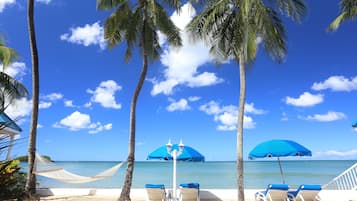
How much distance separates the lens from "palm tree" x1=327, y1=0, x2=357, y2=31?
10.8 m

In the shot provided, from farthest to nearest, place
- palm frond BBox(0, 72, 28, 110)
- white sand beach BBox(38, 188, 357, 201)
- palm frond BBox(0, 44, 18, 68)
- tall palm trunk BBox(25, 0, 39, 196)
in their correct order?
palm frond BBox(0, 72, 28, 110), palm frond BBox(0, 44, 18, 68), white sand beach BBox(38, 188, 357, 201), tall palm trunk BBox(25, 0, 39, 196)

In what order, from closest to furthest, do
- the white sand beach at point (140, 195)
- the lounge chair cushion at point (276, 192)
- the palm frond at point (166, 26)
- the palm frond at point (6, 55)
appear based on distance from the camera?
the lounge chair cushion at point (276, 192) → the white sand beach at point (140, 195) → the palm frond at point (166, 26) → the palm frond at point (6, 55)

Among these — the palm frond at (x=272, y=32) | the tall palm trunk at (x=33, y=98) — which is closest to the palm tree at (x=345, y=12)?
the palm frond at (x=272, y=32)

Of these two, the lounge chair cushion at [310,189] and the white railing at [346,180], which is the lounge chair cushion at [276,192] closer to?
the lounge chair cushion at [310,189]

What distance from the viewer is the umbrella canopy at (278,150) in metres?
7.53

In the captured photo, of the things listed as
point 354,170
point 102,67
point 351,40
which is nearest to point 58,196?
point 354,170

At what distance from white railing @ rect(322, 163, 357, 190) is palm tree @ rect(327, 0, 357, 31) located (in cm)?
514

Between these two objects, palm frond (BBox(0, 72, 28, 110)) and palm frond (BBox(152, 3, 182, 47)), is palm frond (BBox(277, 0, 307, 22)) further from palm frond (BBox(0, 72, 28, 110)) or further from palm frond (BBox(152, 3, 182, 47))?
palm frond (BBox(0, 72, 28, 110))

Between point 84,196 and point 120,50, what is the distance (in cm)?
437

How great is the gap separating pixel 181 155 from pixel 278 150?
2283 millimetres

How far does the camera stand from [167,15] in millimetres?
9414

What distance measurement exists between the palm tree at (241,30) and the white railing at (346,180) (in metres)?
3.05

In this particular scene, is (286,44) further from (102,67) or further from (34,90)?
(102,67)

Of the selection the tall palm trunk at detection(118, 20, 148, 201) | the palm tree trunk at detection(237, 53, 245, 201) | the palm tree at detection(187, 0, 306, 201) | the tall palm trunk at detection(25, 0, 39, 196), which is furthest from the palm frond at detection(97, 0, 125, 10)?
the palm tree trunk at detection(237, 53, 245, 201)
